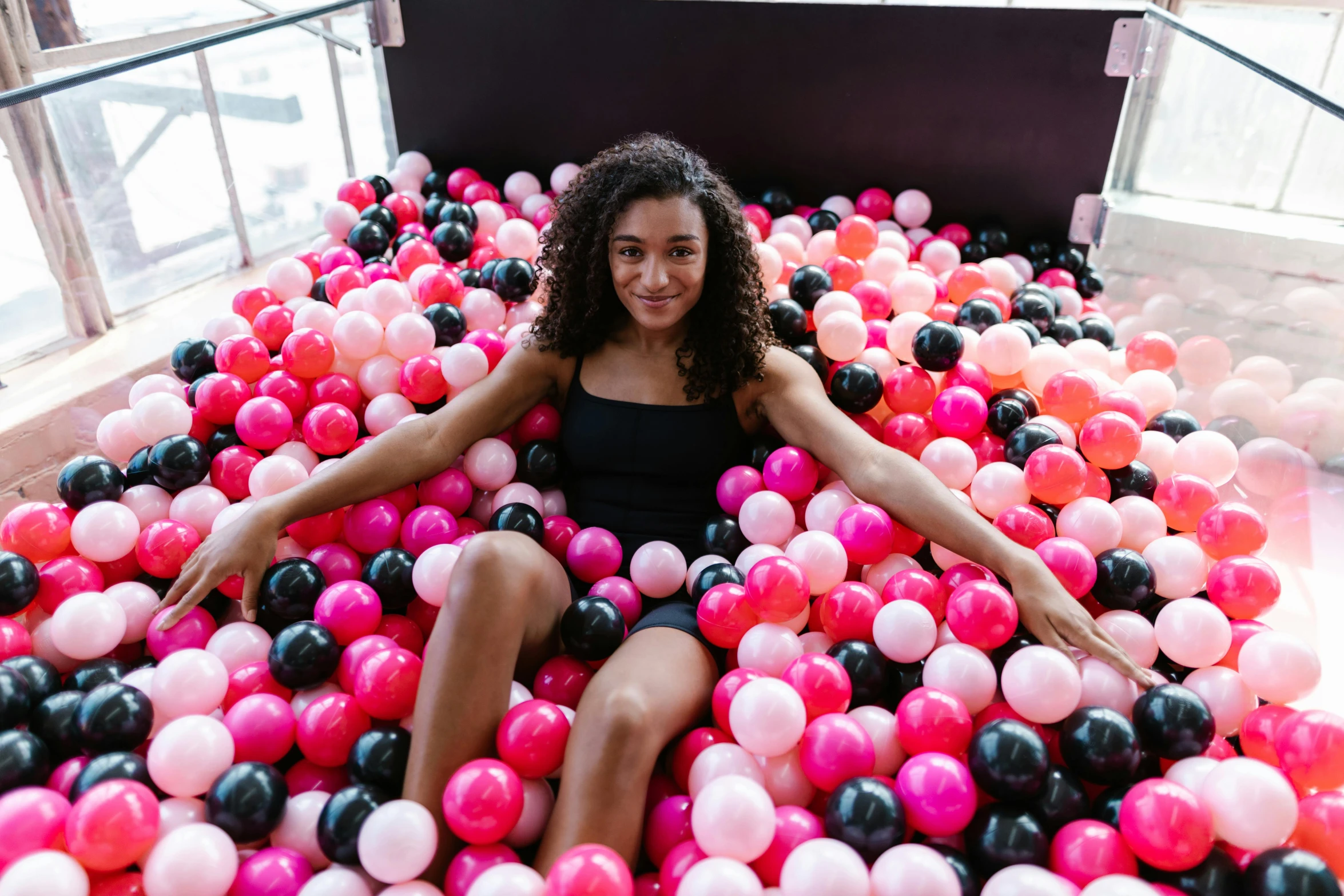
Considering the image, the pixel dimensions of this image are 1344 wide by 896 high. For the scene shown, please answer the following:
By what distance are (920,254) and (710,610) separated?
5.46 ft

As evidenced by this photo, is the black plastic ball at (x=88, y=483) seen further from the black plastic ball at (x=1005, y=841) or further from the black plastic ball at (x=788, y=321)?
the black plastic ball at (x=1005, y=841)

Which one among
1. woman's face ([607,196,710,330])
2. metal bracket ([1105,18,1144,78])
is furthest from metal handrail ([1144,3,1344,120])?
woman's face ([607,196,710,330])

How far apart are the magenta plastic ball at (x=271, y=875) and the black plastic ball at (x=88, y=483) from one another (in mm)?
948

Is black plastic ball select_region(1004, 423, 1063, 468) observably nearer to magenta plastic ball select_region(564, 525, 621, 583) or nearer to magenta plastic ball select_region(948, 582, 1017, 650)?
magenta plastic ball select_region(948, 582, 1017, 650)

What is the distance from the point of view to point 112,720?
4.47 feet

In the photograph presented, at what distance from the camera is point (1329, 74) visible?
2.96m

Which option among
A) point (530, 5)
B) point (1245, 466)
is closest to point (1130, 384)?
point (1245, 466)

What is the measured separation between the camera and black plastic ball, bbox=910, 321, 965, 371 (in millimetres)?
1997

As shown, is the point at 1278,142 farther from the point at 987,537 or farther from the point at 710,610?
the point at 710,610

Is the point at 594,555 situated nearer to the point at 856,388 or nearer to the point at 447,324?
the point at 856,388

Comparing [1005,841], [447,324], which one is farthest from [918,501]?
[447,324]

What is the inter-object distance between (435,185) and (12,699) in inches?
84.9

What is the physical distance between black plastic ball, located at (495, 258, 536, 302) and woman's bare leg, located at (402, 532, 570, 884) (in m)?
1.05

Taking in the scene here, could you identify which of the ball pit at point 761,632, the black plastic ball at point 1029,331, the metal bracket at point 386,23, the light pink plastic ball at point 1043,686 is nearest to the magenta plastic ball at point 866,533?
the ball pit at point 761,632
